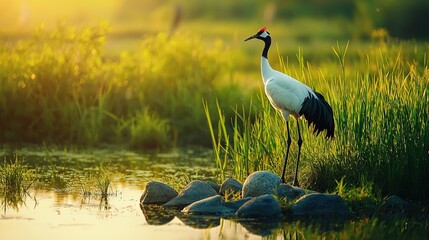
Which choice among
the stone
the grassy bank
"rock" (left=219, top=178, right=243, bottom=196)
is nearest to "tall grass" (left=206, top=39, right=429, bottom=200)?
the grassy bank

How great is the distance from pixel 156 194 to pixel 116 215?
709 mm

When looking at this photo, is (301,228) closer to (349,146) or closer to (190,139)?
(349,146)

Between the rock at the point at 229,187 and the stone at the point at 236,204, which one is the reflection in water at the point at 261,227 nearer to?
the stone at the point at 236,204

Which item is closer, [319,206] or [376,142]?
[319,206]

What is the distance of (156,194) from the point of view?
10.9 m

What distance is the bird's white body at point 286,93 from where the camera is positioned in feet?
36.7

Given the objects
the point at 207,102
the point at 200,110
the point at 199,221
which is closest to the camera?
the point at 199,221

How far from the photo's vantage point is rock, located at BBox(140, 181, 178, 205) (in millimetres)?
10914

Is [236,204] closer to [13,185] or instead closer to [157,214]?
[157,214]

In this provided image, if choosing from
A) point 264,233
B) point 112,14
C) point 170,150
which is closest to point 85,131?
point 170,150

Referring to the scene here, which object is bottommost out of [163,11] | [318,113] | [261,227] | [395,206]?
[261,227]

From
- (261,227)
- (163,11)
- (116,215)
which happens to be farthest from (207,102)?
Answer: (163,11)

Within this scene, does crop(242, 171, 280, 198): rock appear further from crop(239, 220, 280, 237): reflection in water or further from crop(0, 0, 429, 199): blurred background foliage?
crop(239, 220, 280, 237): reflection in water

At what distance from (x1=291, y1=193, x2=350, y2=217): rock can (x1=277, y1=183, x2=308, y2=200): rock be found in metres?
0.32
